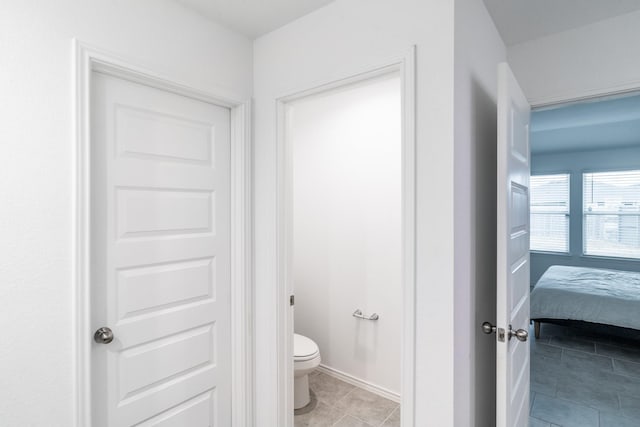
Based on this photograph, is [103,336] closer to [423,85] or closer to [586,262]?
[423,85]

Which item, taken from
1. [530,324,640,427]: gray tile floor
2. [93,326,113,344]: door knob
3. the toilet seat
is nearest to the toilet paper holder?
the toilet seat

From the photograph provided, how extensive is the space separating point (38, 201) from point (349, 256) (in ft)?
6.68

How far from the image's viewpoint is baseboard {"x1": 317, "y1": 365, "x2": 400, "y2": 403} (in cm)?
255

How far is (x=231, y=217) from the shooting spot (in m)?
1.96

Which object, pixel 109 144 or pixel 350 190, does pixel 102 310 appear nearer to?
pixel 109 144

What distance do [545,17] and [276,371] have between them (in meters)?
2.37

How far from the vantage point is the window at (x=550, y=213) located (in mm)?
6000

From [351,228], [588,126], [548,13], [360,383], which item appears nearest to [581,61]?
[548,13]

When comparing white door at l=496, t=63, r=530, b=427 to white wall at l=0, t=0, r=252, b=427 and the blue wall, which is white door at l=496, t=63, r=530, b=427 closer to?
white wall at l=0, t=0, r=252, b=427

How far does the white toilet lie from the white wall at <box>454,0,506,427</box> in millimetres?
1091

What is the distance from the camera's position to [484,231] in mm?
1706

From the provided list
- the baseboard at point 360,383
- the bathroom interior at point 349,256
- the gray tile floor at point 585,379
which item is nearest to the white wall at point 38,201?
the bathroom interior at point 349,256

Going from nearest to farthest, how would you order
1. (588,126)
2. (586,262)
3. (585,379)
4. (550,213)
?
(585,379) → (588,126) → (586,262) → (550,213)

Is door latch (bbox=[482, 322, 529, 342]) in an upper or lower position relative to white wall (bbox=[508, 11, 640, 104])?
lower
